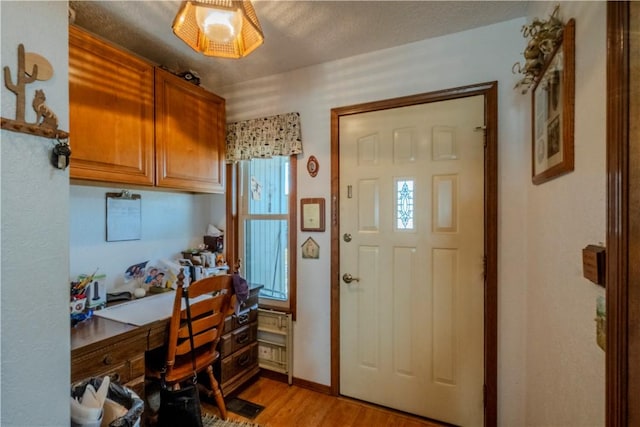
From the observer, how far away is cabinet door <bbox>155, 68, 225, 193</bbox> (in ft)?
6.11

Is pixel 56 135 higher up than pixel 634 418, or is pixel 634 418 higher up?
pixel 56 135

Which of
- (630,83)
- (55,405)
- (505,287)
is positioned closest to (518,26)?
(630,83)

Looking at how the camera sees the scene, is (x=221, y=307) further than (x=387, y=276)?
No

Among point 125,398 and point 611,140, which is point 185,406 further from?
point 611,140

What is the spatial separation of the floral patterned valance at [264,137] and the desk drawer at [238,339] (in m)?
1.32

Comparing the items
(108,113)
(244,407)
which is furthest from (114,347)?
(108,113)

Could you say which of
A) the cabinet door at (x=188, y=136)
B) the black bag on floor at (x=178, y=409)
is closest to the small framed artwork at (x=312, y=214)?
the cabinet door at (x=188, y=136)

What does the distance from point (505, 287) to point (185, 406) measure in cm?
184

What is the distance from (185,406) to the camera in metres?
1.48

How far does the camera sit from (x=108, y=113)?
1.58 metres

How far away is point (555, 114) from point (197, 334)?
2.00 m

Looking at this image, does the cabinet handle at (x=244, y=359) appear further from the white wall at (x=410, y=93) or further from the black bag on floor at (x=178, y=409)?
the black bag on floor at (x=178, y=409)

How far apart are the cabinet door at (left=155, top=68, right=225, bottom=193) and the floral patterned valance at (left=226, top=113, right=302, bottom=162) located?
0.38ft

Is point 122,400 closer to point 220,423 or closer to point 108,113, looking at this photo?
point 220,423
